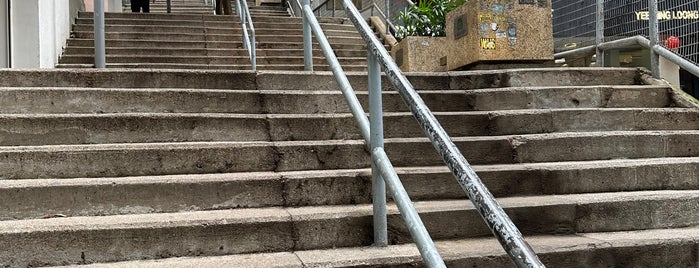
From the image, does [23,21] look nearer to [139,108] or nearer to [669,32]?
[139,108]

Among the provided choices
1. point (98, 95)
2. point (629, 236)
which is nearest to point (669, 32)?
point (629, 236)

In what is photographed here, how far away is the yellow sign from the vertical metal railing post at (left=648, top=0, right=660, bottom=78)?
0.38ft

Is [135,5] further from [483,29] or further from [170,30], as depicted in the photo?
[483,29]

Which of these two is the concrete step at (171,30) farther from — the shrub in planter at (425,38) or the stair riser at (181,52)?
the shrub in planter at (425,38)

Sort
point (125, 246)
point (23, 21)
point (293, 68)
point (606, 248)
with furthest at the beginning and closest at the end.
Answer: point (293, 68)
point (23, 21)
point (606, 248)
point (125, 246)

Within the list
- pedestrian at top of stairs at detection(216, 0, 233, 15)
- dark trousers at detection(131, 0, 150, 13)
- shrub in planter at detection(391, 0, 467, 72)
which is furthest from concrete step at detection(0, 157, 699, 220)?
dark trousers at detection(131, 0, 150, 13)

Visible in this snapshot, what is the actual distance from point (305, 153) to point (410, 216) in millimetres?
1417

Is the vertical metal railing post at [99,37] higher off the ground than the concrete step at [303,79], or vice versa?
the vertical metal railing post at [99,37]

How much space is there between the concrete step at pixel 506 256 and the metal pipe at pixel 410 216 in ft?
1.26

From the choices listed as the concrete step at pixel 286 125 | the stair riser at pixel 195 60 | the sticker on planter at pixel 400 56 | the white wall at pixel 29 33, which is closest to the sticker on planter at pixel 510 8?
Result: the concrete step at pixel 286 125

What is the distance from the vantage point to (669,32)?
568cm

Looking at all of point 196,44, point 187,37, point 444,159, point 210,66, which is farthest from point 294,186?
point 187,37

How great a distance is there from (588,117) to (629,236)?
1.44 m

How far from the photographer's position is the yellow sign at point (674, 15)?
→ 5.41 meters
